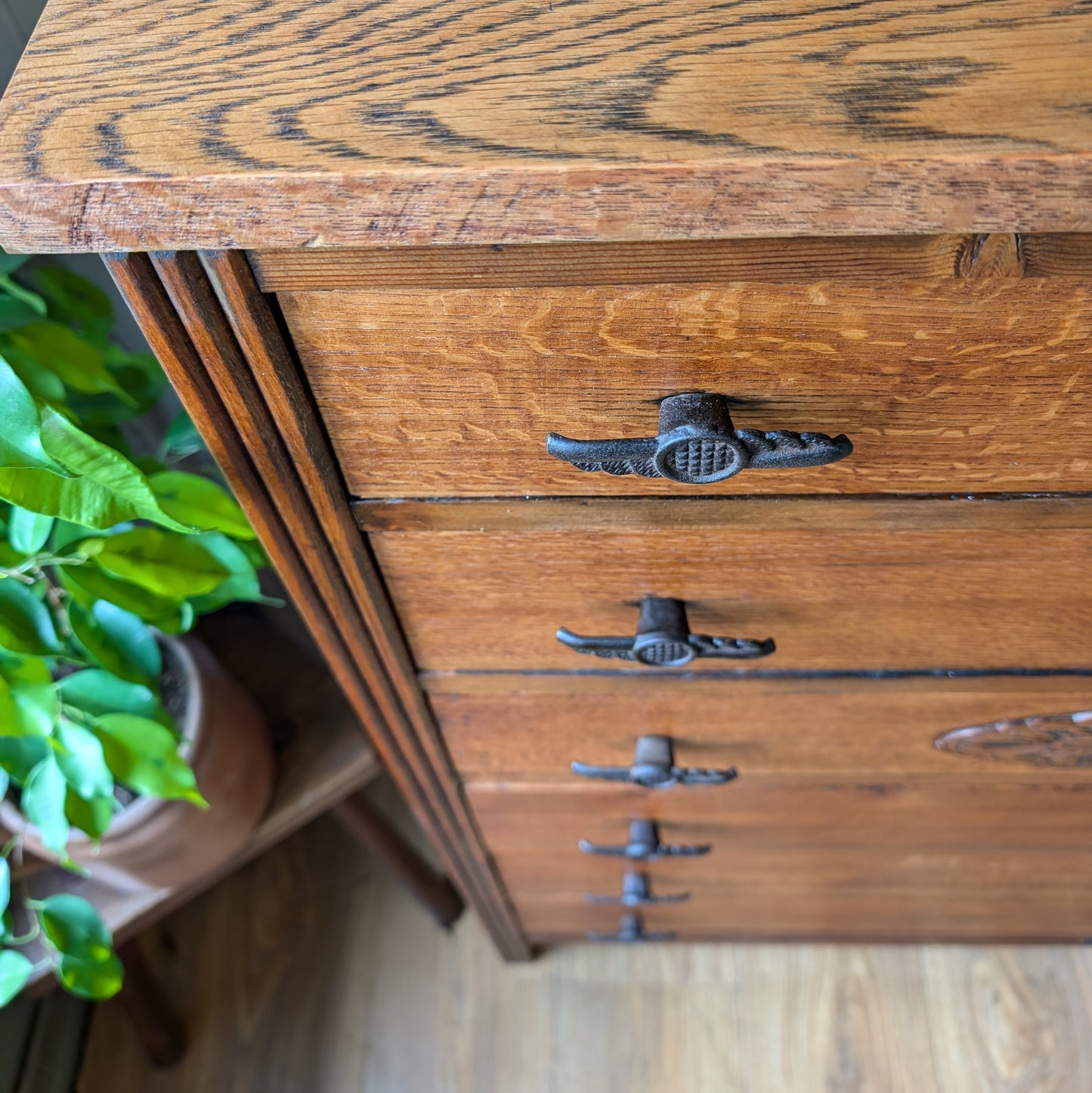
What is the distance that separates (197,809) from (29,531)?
1.13 feet

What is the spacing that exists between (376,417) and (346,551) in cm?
9

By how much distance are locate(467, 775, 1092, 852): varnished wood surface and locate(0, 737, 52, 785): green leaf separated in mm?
273

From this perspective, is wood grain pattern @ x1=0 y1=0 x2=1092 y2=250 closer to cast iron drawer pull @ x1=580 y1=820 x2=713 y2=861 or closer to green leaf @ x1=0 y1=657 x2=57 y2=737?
green leaf @ x1=0 y1=657 x2=57 y2=737

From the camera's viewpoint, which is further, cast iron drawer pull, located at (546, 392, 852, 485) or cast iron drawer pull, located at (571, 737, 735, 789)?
cast iron drawer pull, located at (571, 737, 735, 789)

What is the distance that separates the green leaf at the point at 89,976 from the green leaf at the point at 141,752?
0.54ft

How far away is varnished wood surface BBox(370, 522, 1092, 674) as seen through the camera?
0.43 m

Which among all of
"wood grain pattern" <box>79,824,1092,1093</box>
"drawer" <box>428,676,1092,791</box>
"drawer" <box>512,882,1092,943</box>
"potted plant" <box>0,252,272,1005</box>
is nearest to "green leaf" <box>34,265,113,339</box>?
"potted plant" <box>0,252,272,1005</box>

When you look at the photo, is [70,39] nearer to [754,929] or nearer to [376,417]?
[376,417]

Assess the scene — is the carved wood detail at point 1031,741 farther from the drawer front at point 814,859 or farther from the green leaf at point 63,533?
the green leaf at point 63,533

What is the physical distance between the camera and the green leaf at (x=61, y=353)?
0.50 m

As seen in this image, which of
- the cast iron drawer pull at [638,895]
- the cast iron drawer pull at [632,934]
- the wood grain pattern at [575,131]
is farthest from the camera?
the cast iron drawer pull at [632,934]

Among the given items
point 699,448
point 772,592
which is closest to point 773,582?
point 772,592

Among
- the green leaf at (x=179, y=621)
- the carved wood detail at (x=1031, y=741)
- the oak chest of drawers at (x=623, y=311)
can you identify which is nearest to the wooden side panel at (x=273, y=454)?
the oak chest of drawers at (x=623, y=311)

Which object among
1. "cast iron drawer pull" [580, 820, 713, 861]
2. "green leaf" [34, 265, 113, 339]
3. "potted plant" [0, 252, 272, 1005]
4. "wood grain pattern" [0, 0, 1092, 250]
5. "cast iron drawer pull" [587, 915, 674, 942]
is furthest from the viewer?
"cast iron drawer pull" [587, 915, 674, 942]
